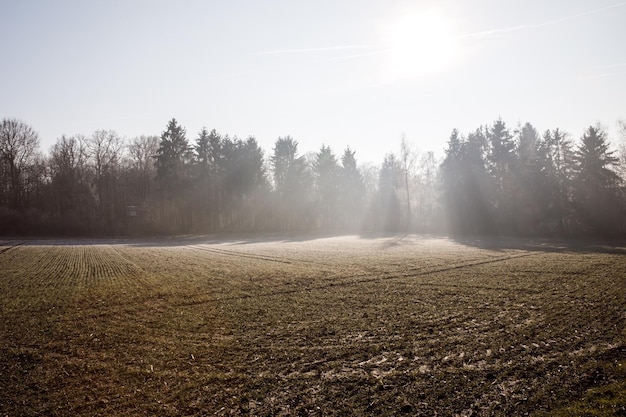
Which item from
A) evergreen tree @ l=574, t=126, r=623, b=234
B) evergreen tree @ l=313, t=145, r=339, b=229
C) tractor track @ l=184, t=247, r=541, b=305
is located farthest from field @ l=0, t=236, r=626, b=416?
evergreen tree @ l=313, t=145, r=339, b=229

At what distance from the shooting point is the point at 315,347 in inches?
335

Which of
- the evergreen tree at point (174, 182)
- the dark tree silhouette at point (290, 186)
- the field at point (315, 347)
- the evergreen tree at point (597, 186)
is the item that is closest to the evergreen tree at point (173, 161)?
the evergreen tree at point (174, 182)

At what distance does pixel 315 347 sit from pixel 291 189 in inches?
2511

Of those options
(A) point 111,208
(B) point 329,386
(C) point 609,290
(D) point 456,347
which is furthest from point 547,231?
(A) point 111,208

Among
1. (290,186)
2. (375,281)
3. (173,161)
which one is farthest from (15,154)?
(375,281)

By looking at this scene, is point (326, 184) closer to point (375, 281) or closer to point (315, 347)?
point (375, 281)

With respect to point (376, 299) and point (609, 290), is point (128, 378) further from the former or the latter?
point (609, 290)

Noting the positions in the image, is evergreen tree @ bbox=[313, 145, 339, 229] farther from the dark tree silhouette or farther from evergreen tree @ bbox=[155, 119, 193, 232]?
evergreen tree @ bbox=[155, 119, 193, 232]

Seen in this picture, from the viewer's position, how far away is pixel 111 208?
60.8 metres

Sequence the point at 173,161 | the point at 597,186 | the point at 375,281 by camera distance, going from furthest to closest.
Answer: the point at 173,161, the point at 597,186, the point at 375,281

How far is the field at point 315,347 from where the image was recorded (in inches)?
238

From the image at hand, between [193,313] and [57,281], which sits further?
[57,281]

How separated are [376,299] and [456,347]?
201 inches

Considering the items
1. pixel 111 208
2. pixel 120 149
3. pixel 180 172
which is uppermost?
pixel 120 149
